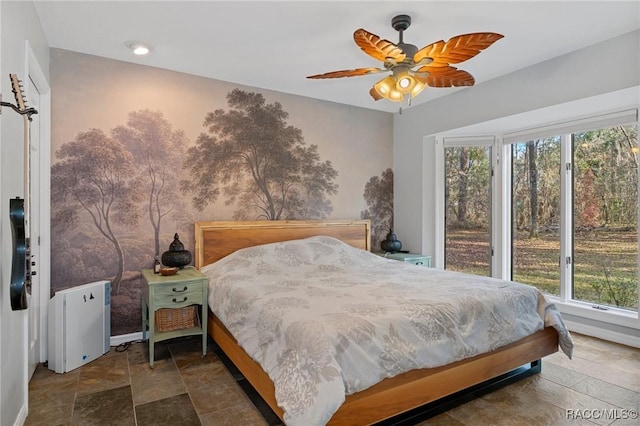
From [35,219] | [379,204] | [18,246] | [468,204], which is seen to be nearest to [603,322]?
[468,204]

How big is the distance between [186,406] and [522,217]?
406cm

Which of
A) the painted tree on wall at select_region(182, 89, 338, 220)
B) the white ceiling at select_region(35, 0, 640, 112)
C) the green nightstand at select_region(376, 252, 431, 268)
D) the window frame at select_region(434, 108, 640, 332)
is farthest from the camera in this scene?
the green nightstand at select_region(376, 252, 431, 268)

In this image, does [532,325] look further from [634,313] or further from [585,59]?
[585,59]

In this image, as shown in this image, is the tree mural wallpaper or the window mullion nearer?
the tree mural wallpaper

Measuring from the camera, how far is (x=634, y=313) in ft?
11.2

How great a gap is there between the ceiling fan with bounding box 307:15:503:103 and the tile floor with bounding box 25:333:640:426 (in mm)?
2163

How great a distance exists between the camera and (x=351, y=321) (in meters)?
1.93

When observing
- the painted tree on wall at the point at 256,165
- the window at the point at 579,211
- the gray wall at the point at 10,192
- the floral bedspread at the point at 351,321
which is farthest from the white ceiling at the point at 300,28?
the floral bedspread at the point at 351,321

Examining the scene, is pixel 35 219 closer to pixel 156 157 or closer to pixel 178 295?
pixel 156 157

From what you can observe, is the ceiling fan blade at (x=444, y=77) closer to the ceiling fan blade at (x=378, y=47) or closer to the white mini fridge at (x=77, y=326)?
the ceiling fan blade at (x=378, y=47)

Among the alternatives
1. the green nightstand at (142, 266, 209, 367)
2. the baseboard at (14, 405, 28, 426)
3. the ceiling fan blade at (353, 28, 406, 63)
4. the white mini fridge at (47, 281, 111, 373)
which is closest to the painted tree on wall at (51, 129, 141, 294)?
the white mini fridge at (47, 281, 111, 373)

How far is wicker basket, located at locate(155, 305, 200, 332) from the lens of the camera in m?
3.23

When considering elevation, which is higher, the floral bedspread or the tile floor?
the floral bedspread

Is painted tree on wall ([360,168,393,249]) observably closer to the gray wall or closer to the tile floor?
the tile floor
